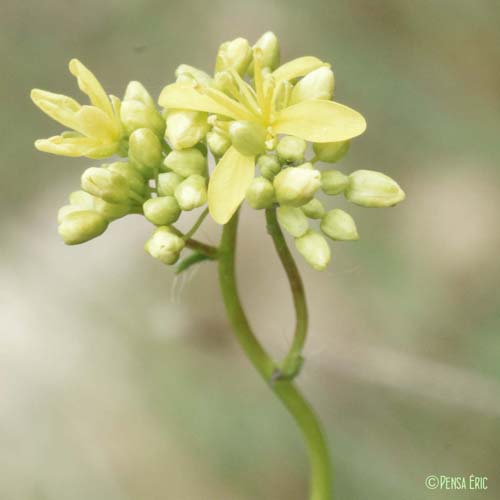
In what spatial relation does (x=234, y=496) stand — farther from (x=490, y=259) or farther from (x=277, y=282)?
(x=490, y=259)

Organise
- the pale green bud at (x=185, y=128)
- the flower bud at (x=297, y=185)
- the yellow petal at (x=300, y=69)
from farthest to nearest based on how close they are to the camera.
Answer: the yellow petal at (x=300, y=69)
the pale green bud at (x=185, y=128)
the flower bud at (x=297, y=185)

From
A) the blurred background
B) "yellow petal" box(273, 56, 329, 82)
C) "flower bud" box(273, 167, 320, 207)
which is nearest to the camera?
"flower bud" box(273, 167, 320, 207)

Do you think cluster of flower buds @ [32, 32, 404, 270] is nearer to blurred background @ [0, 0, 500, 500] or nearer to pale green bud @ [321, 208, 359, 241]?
pale green bud @ [321, 208, 359, 241]

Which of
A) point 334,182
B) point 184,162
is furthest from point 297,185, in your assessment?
point 184,162

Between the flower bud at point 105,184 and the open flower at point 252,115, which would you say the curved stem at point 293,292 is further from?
the flower bud at point 105,184

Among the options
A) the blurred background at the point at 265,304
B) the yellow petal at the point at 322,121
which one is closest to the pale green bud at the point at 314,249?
the yellow petal at the point at 322,121

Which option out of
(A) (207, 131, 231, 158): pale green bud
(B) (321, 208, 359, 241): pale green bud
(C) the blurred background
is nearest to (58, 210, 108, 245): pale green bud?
(A) (207, 131, 231, 158): pale green bud
